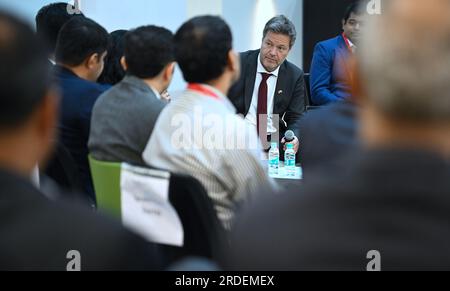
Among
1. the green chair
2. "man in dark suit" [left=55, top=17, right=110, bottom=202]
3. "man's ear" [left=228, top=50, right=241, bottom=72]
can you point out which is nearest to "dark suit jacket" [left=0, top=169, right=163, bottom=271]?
the green chair

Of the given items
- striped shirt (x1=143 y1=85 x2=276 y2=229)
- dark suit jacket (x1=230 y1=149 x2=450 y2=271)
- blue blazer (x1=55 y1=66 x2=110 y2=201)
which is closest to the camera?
dark suit jacket (x1=230 y1=149 x2=450 y2=271)

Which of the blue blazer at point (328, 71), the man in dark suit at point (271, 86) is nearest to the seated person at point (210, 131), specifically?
the man in dark suit at point (271, 86)

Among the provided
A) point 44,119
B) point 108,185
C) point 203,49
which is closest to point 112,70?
point 203,49

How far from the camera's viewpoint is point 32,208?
905mm

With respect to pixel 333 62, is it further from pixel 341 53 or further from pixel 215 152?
pixel 215 152

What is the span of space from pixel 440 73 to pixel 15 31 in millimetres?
706

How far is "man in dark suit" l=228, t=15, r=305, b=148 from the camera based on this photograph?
3621 millimetres

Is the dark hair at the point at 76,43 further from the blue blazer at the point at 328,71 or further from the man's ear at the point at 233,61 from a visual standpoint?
the blue blazer at the point at 328,71

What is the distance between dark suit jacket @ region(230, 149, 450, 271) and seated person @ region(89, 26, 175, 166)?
1.13 meters

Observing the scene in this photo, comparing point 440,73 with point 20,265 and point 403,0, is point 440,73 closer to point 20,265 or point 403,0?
point 403,0

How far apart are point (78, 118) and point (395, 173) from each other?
188 cm

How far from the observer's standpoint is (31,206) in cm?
91

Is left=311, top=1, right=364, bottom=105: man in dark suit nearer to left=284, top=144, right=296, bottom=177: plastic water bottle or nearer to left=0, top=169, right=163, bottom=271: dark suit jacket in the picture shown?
left=284, top=144, right=296, bottom=177: plastic water bottle
